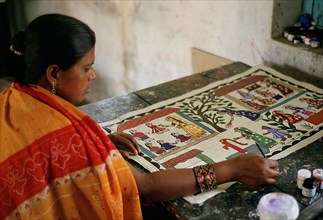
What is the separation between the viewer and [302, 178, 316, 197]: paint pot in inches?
40.6

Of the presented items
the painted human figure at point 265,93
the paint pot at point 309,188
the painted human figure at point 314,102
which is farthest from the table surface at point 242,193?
the painted human figure at point 265,93

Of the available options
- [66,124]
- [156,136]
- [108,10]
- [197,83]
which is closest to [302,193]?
[156,136]

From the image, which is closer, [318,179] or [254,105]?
[318,179]

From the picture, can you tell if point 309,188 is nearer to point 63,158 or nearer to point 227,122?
point 227,122

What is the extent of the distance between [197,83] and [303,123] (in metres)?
0.48

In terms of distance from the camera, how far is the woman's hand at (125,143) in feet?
4.11

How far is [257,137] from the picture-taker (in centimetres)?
131

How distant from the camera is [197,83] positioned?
5.58 feet

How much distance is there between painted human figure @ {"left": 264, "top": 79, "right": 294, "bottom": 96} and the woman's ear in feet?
2.83

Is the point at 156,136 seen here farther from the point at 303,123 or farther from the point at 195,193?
the point at 303,123

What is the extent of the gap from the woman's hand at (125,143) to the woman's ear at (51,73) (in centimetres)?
29

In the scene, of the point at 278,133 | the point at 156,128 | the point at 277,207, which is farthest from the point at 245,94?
the point at 277,207

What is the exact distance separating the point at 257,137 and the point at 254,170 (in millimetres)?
233

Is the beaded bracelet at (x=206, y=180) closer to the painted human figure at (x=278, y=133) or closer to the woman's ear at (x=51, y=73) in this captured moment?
the painted human figure at (x=278, y=133)
